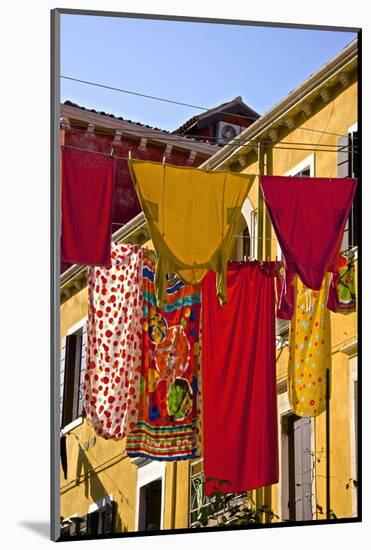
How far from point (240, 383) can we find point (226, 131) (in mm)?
1543

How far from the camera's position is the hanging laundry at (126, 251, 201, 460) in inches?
365

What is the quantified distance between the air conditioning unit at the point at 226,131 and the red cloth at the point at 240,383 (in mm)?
762

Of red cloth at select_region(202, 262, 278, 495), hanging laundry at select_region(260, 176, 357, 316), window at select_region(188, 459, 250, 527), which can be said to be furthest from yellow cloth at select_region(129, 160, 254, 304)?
window at select_region(188, 459, 250, 527)

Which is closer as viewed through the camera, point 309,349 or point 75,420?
point 75,420

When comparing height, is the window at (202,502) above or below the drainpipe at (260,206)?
below

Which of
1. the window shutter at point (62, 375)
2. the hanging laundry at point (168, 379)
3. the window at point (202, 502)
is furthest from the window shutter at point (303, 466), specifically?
the window shutter at point (62, 375)

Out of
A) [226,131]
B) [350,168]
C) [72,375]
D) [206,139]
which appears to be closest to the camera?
[72,375]

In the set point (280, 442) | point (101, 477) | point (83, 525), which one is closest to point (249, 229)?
point (280, 442)

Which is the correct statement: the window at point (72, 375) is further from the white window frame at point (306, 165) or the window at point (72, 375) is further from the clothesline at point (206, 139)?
the white window frame at point (306, 165)

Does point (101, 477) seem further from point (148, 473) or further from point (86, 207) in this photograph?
point (86, 207)

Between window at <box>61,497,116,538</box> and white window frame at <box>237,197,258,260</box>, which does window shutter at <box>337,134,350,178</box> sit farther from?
window at <box>61,497,116,538</box>

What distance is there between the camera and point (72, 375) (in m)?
9.09

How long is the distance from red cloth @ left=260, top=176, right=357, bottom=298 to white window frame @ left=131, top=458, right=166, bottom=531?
54.4 inches

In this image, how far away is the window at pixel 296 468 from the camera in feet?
31.0
